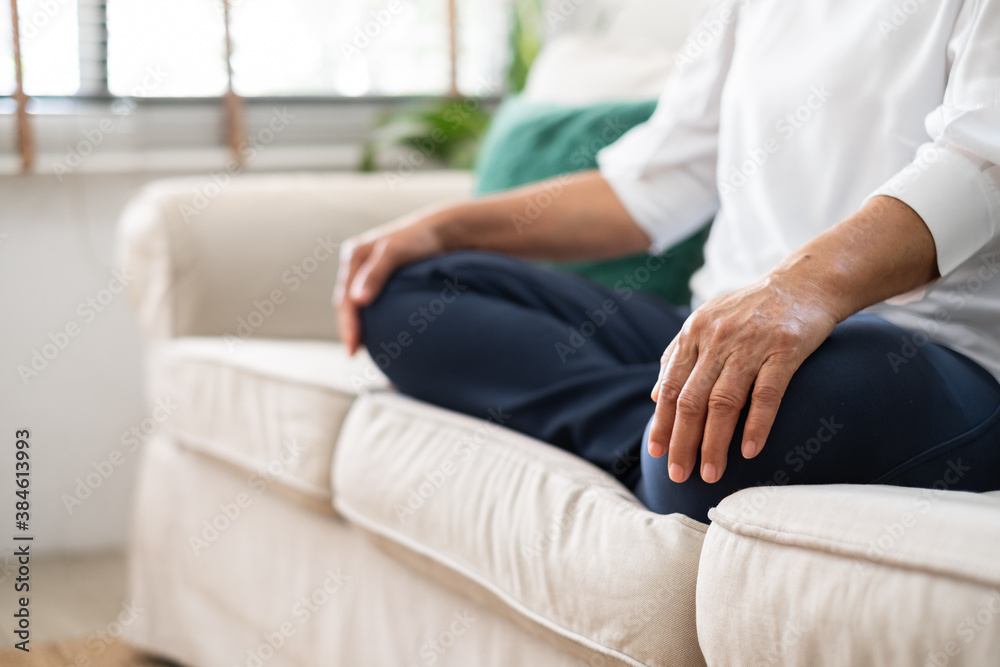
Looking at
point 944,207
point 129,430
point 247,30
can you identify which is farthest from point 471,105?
point 944,207

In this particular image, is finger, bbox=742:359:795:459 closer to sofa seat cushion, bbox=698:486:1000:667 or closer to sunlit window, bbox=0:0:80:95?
sofa seat cushion, bbox=698:486:1000:667

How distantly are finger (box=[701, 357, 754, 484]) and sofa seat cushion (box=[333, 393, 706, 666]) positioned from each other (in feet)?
0.23

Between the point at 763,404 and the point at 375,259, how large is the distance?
0.57 meters

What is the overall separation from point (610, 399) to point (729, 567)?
267 millimetres

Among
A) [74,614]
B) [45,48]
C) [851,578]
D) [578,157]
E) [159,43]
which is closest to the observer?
[851,578]

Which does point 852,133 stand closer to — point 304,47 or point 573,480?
point 573,480

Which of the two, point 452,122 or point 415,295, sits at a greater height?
point 452,122

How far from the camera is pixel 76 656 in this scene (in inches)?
54.9

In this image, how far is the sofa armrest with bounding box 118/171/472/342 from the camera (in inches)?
56.1

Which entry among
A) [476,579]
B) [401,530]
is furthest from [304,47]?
[476,579]

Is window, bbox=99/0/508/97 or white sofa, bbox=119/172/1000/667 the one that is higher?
window, bbox=99/0/508/97

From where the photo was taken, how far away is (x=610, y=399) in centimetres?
85

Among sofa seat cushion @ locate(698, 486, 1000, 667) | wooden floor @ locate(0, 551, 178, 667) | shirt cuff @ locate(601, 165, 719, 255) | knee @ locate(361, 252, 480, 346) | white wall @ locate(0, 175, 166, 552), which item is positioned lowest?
wooden floor @ locate(0, 551, 178, 667)

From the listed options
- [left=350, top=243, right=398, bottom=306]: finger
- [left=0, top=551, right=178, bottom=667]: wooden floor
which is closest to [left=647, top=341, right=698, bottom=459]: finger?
[left=350, top=243, right=398, bottom=306]: finger
